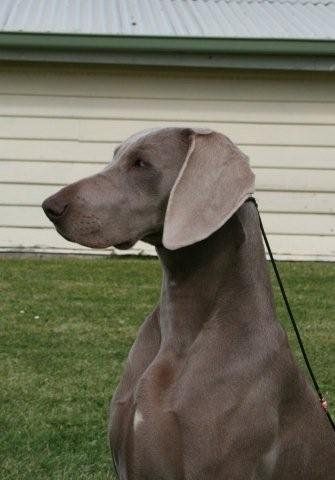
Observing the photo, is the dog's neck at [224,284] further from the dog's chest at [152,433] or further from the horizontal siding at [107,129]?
the horizontal siding at [107,129]

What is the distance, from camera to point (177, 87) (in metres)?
9.91

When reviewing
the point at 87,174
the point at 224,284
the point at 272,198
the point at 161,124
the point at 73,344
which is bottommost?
the point at 87,174

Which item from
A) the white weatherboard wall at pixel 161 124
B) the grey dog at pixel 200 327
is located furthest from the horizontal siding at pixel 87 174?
the grey dog at pixel 200 327

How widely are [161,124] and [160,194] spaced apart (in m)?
7.36

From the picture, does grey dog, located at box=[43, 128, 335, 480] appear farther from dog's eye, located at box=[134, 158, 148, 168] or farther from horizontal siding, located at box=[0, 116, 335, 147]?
horizontal siding, located at box=[0, 116, 335, 147]

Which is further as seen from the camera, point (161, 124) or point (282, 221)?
point (282, 221)

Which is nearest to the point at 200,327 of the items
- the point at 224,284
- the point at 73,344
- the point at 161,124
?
the point at 224,284

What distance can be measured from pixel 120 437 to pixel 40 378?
2.96 metres

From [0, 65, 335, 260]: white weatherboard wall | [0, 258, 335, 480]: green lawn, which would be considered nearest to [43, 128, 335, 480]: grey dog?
[0, 258, 335, 480]: green lawn

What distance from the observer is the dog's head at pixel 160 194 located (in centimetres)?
251

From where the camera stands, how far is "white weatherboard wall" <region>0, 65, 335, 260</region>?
993 cm

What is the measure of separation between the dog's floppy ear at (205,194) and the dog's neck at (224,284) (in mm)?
152

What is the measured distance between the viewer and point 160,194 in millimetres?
2621

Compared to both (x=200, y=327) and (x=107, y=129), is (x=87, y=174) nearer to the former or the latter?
(x=107, y=129)
